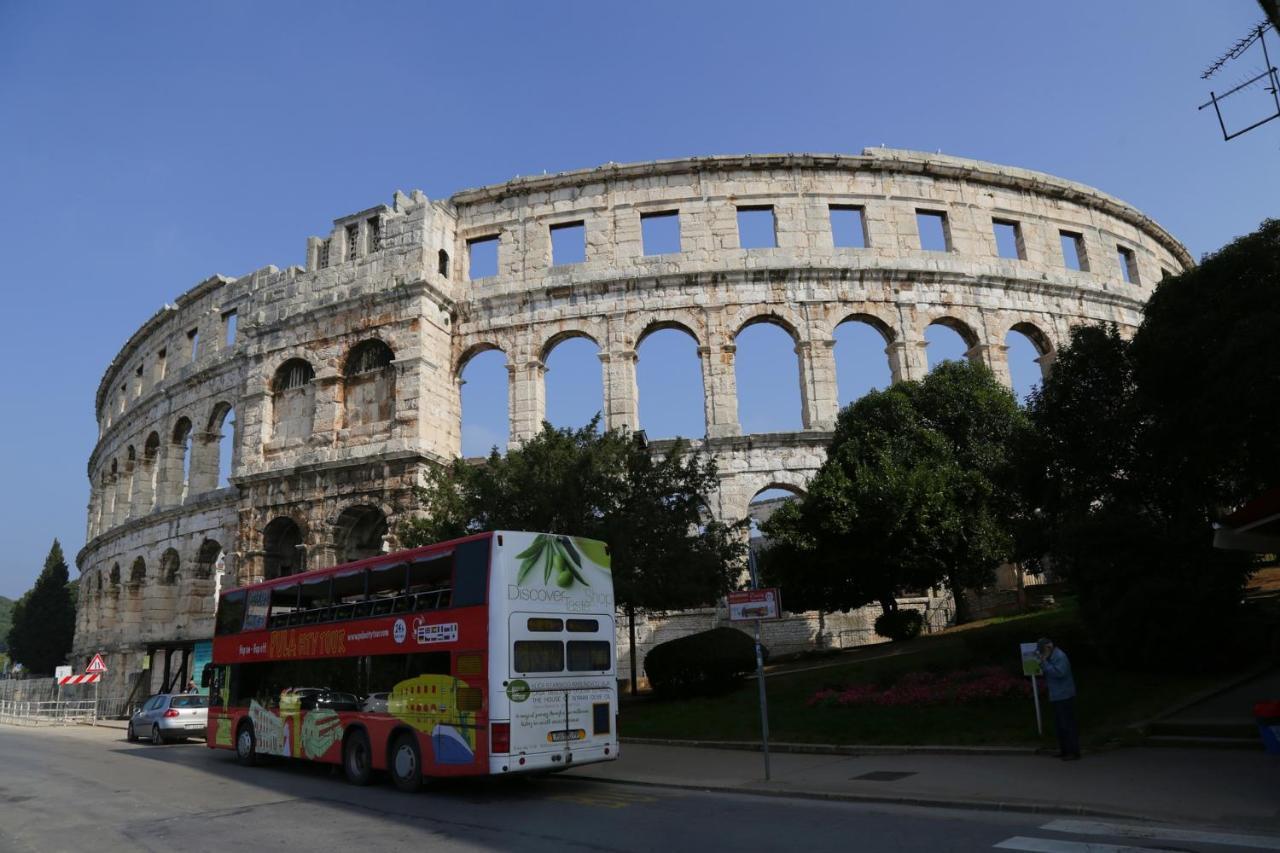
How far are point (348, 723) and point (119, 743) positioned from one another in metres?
13.1

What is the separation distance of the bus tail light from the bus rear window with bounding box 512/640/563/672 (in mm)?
737

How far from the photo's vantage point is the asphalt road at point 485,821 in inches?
282

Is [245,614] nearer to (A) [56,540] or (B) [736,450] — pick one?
(B) [736,450]

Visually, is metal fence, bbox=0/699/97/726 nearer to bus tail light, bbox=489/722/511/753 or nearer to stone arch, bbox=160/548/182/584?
stone arch, bbox=160/548/182/584

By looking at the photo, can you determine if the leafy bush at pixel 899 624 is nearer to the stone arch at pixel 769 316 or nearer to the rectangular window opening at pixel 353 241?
the stone arch at pixel 769 316

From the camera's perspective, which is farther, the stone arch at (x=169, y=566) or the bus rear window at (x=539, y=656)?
the stone arch at (x=169, y=566)

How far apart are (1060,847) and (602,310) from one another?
77.4ft

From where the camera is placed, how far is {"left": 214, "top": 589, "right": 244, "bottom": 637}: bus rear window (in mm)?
16344

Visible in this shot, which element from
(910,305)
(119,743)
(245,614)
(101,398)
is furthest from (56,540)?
(910,305)

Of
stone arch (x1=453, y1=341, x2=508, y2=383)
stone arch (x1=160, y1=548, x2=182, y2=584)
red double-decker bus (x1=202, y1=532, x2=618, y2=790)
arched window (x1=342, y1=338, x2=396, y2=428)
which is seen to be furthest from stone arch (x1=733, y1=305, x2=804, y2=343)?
stone arch (x1=160, y1=548, x2=182, y2=584)

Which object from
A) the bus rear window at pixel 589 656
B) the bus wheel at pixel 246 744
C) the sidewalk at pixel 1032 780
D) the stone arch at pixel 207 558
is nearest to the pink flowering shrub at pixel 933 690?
the sidewalk at pixel 1032 780

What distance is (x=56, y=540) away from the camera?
245 ft

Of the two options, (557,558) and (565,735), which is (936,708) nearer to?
(565,735)

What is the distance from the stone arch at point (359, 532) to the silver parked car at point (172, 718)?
239 inches
